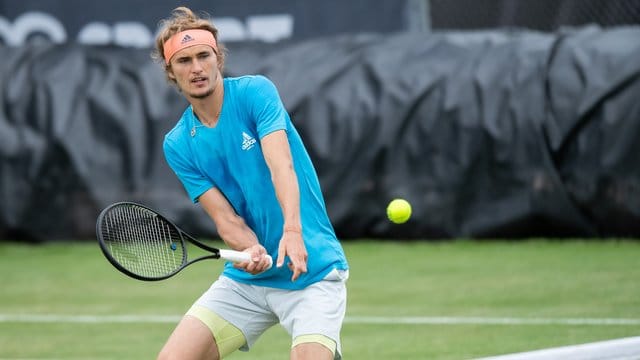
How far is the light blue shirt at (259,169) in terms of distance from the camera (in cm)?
496

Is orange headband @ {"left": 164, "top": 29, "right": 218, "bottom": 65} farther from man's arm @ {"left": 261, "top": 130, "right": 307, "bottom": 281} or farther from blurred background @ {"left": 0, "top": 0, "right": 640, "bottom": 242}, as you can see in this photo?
blurred background @ {"left": 0, "top": 0, "right": 640, "bottom": 242}

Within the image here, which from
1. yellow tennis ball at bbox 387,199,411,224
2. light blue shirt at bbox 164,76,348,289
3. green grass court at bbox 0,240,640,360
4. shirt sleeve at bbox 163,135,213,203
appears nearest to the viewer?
light blue shirt at bbox 164,76,348,289

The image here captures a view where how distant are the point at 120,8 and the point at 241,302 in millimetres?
10054

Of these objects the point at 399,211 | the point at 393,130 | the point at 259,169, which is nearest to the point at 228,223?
the point at 259,169

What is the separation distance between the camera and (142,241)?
506 cm

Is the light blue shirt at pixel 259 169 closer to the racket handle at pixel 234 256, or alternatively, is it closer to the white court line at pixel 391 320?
the racket handle at pixel 234 256

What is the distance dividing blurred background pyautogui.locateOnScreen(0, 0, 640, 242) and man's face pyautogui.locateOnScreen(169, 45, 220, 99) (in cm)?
734

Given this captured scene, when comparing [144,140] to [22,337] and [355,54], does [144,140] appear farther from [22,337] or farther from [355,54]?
[22,337]

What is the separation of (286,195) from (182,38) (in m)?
0.81

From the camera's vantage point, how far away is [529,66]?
39.9 feet

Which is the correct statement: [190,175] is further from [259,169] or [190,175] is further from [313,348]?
[313,348]

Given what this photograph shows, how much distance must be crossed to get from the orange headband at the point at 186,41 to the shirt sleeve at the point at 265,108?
0.24 m

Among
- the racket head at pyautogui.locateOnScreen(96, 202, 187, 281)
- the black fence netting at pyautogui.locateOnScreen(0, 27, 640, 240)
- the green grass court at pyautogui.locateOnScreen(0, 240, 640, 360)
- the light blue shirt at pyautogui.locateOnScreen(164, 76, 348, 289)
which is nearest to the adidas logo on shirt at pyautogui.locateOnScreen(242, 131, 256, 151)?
the light blue shirt at pyautogui.locateOnScreen(164, 76, 348, 289)

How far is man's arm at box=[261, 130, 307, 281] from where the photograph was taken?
15.4 ft
